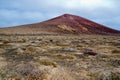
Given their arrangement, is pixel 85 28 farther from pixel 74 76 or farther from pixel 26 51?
pixel 74 76

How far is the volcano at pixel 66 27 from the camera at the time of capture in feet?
232

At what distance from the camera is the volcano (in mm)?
70562

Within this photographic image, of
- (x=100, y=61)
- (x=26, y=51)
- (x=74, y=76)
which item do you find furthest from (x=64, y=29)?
(x=74, y=76)

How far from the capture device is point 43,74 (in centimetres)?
1310

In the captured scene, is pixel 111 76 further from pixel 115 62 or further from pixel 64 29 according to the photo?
pixel 64 29

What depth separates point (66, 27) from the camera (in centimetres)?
7456

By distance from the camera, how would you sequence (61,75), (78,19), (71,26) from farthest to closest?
1. (78,19)
2. (71,26)
3. (61,75)

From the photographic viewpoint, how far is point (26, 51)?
84.5 ft

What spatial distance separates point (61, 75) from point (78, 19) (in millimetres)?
68298

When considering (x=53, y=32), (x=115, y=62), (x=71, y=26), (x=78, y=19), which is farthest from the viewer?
(x=78, y=19)

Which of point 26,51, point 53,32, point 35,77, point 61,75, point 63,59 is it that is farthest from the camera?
point 53,32

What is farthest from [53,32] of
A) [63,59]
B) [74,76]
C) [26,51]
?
[74,76]

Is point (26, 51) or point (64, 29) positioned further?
point (64, 29)

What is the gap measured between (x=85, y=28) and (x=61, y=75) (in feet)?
205
